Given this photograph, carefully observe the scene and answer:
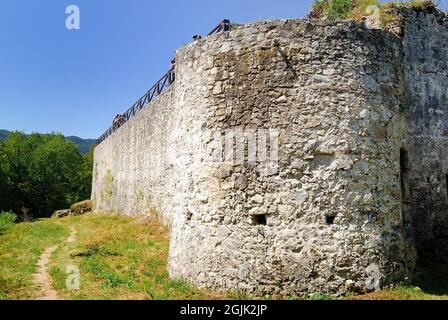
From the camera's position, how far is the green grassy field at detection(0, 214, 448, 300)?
302 inches

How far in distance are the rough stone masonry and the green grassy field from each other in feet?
1.42

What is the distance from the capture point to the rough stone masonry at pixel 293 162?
7.47 meters

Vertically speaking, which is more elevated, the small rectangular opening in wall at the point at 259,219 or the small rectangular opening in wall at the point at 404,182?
the small rectangular opening in wall at the point at 404,182

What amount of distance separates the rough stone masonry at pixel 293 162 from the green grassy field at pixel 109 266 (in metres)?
0.43

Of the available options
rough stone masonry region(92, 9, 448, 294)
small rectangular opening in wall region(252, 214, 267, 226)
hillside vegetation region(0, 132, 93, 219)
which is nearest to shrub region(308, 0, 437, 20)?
rough stone masonry region(92, 9, 448, 294)

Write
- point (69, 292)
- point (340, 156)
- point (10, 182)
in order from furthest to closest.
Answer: point (10, 182) < point (69, 292) < point (340, 156)

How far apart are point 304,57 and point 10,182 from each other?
38.0 meters

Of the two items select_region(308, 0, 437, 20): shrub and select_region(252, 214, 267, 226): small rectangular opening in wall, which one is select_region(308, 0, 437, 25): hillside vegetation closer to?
select_region(308, 0, 437, 20): shrub

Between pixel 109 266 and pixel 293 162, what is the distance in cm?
585

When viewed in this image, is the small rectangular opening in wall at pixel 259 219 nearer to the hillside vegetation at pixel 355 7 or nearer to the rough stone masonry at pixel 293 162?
the rough stone masonry at pixel 293 162

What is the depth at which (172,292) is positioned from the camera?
7844 millimetres

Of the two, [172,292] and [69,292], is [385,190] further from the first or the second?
[69,292]

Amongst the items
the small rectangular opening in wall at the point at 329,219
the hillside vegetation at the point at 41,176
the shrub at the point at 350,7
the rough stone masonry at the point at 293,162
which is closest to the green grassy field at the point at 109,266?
the rough stone masonry at the point at 293,162

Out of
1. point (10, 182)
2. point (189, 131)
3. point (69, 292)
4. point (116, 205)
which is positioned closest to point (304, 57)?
point (189, 131)
